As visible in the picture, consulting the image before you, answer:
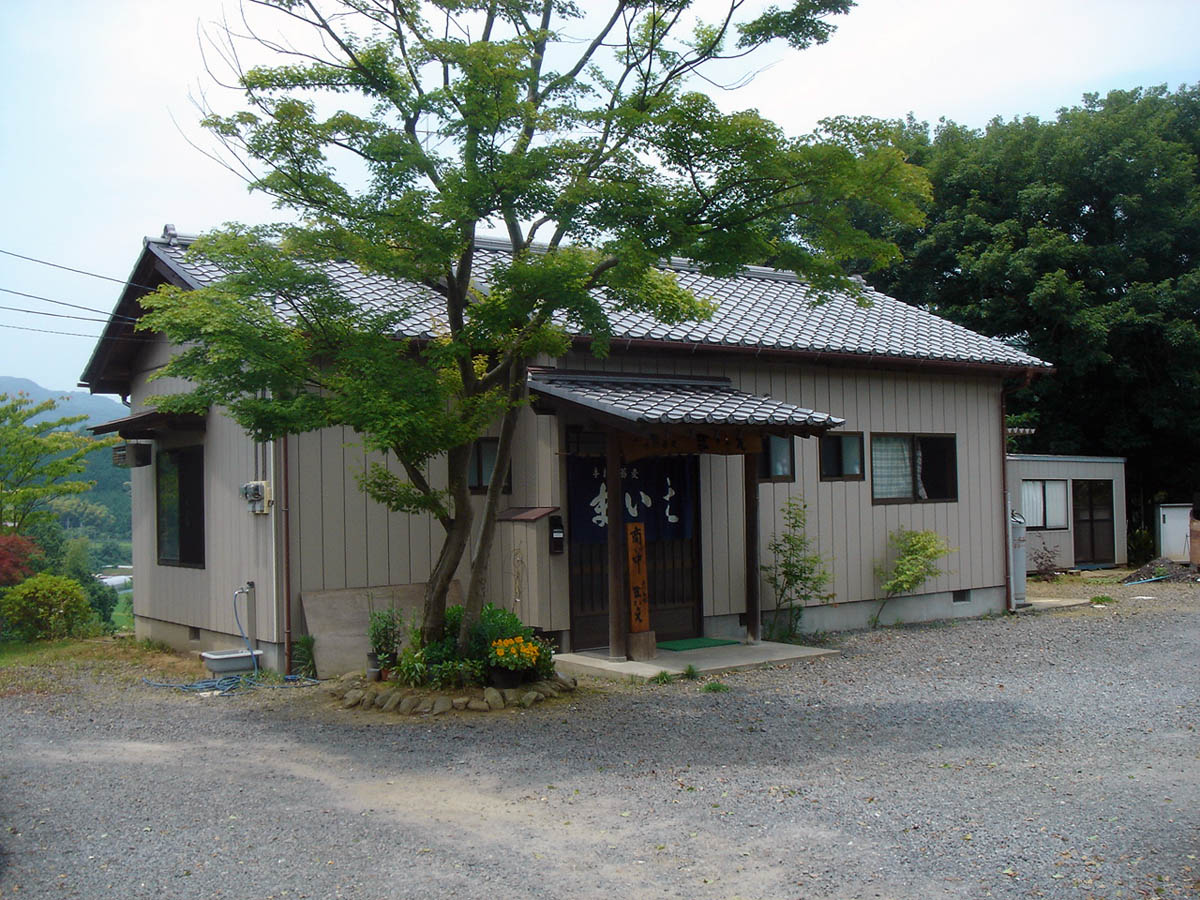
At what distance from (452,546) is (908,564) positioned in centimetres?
597

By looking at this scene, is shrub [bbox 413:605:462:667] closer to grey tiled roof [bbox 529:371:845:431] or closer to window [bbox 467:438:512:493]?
window [bbox 467:438:512:493]

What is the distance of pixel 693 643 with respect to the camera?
→ 10.2 metres

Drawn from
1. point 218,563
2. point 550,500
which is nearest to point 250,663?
point 218,563

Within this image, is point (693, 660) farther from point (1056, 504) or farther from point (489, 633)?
point (1056, 504)

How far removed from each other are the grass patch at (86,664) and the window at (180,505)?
101cm

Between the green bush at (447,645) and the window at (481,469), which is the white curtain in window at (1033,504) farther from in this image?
the green bush at (447,645)

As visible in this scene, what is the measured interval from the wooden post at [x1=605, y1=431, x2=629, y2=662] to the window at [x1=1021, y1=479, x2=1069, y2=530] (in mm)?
12315

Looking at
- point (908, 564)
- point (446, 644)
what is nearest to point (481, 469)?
point (446, 644)

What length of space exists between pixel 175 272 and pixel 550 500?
13.9 ft

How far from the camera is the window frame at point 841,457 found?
11.7m

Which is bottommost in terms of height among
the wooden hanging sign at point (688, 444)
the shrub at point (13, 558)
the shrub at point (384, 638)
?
the shrub at point (384, 638)

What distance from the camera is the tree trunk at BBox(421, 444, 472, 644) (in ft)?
26.7

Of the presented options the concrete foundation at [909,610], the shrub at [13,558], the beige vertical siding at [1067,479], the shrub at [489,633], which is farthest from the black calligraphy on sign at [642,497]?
the beige vertical siding at [1067,479]

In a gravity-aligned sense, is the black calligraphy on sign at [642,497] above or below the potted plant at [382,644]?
above
